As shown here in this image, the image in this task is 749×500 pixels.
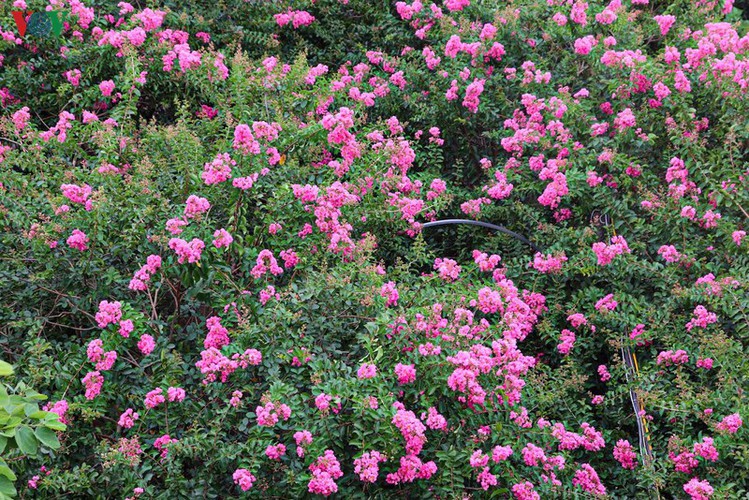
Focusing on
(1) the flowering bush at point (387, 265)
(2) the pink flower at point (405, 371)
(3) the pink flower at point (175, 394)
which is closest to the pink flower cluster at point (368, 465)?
(1) the flowering bush at point (387, 265)

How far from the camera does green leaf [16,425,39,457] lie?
1850 mm

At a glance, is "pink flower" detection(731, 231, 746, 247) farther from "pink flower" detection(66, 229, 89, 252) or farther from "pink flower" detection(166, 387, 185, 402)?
"pink flower" detection(66, 229, 89, 252)

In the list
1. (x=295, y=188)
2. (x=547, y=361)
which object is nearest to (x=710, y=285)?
(x=547, y=361)

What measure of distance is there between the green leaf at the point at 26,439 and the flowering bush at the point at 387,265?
25 millimetres

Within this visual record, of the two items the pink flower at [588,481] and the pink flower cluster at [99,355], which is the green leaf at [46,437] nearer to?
the pink flower cluster at [99,355]

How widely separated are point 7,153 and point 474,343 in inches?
93.8

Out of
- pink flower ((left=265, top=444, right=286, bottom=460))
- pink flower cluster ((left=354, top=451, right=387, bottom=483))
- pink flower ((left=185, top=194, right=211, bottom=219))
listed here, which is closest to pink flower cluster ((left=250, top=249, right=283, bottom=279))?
pink flower ((left=185, top=194, right=211, bottom=219))

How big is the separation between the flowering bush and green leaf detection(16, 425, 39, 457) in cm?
2

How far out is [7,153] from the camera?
3.75 m

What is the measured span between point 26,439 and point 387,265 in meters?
2.73

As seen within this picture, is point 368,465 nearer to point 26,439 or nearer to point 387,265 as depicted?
point 26,439

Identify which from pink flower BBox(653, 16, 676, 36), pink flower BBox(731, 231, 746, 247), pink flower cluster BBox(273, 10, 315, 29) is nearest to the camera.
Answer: pink flower BBox(731, 231, 746, 247)

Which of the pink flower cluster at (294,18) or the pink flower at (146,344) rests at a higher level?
the pink flower cluster at (294,18)

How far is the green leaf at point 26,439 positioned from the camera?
6.07 ft
